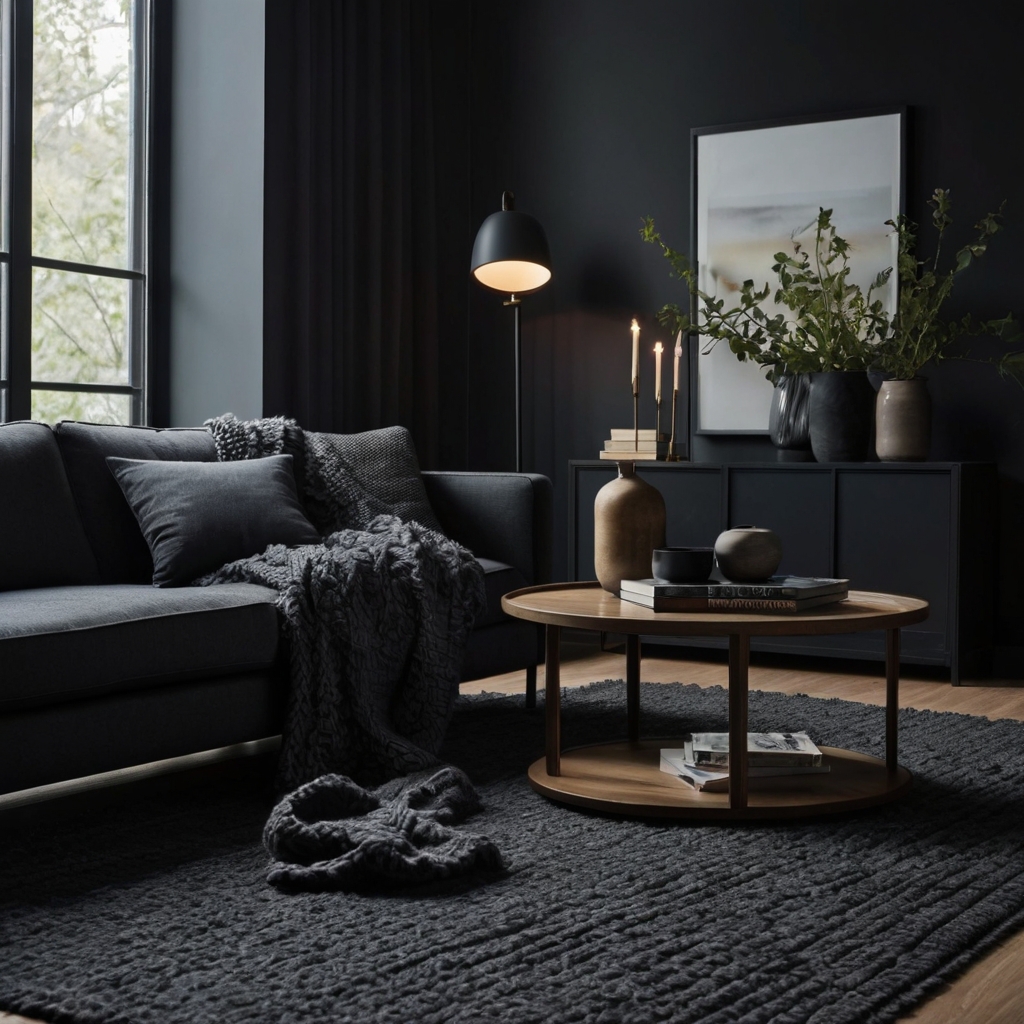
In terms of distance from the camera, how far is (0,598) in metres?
2.53

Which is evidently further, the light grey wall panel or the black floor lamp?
the black floor lamp

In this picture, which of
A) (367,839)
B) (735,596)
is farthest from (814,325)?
(367,839)

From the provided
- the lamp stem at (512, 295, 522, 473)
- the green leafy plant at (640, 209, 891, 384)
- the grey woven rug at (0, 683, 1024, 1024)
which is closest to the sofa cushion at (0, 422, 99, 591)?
the grey woven rug at (0, 683, 1024, 1024)

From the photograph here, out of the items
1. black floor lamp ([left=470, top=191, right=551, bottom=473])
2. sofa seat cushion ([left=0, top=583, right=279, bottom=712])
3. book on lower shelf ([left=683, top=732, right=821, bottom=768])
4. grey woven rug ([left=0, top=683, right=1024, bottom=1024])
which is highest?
black floor lamp ([left=470, top=191, right=551, bottom=473])

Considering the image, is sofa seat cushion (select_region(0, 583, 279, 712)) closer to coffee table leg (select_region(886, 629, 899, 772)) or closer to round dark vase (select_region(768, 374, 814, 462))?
coffee table leg (select_region(886, 629, 899, 772))

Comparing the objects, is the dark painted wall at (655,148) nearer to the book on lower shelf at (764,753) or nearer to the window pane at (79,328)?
the window pane at (79,328)

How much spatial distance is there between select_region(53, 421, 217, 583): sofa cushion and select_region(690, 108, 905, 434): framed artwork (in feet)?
7.64

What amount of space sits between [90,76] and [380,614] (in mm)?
2383

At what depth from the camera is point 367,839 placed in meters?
1.95

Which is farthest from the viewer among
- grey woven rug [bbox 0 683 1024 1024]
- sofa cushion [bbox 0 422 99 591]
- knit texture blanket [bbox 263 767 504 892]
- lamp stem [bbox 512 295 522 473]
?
lamp stem [bbox 512 295 522 473]

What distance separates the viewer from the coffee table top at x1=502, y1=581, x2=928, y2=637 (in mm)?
2205

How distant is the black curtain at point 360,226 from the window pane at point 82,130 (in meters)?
0.48

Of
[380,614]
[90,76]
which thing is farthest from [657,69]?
[380,614]

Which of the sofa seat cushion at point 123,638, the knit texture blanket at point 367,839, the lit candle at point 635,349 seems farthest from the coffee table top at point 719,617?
the lit candle at point 635,349
